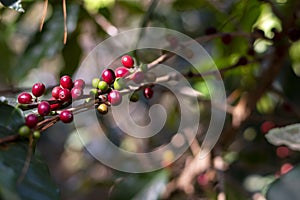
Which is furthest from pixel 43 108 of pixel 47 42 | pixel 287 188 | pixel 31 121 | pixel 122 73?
pixel 47 42

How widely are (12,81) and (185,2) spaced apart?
0.45 m

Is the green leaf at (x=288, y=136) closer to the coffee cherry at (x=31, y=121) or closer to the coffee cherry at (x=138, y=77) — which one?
the coffee cherry at (x=138, y=77)

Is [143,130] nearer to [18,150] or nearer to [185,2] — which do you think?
[185,2]

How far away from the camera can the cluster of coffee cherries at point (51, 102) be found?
679 mm

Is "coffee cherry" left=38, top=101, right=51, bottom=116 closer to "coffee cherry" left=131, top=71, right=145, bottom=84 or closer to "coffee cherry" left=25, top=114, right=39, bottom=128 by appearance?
"coffee cherry" left=25, top=114, right=39, bottom=128

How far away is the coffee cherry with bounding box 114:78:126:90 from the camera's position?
76 cm

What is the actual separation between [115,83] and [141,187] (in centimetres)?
30

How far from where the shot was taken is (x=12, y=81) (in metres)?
1.31

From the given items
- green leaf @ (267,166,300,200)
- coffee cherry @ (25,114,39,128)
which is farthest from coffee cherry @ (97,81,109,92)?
green leaf @ (267,166,300,200)

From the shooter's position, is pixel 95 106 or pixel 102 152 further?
pixel 102 152

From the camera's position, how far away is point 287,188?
70cm

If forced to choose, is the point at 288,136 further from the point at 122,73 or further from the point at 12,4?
the point at 12,4

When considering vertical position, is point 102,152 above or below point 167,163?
above

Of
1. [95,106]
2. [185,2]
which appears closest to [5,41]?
[185,2]
